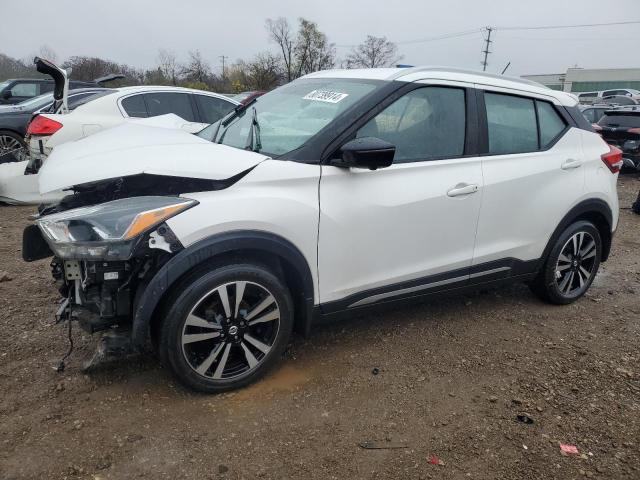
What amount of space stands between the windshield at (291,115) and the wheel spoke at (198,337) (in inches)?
41.2

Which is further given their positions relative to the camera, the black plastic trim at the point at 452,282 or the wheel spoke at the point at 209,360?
the black plastic trim at the point at 452,282

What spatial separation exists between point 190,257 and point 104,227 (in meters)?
0.41

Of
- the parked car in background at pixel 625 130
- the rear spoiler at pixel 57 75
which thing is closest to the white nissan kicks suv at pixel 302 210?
the rear spoiler at pixel 57 75

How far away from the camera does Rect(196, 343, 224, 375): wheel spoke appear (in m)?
2.62

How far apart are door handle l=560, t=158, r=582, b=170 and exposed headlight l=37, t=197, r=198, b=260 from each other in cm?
280

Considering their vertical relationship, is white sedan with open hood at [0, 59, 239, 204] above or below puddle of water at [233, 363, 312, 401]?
above

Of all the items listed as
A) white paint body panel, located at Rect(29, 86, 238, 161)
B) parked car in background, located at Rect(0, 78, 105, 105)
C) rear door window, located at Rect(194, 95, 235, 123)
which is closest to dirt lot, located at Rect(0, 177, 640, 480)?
white paint body panel, located at Rect(29, 86, 238, 161)

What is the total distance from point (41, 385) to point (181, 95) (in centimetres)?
544

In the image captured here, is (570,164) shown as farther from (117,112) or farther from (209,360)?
(117,112)

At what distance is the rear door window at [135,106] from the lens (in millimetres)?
6902

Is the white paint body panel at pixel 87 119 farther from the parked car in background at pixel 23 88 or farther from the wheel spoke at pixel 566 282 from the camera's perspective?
the parked car in background at pixel 23 88

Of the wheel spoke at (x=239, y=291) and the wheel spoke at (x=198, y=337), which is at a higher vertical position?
the wheel spoke at (x=239, y=291)

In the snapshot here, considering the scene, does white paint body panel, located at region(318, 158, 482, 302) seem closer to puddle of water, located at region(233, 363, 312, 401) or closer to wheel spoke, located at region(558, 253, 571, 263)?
puddle of water, located at region(233, 363, 312, 401)

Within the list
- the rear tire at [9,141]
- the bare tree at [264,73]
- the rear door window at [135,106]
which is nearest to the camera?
the rear door window at [135,106]
